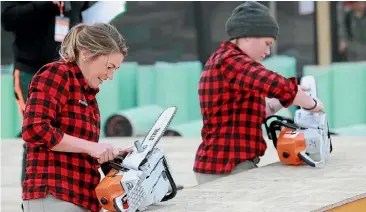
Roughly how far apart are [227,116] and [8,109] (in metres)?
A: 5.76

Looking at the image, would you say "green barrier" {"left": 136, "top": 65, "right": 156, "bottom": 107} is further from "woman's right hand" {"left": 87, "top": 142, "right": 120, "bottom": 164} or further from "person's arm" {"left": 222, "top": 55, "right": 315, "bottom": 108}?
"woman's right hand" {"left": 87, "top": 142, "right": 120, "bottom": 164}

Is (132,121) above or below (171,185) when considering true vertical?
below

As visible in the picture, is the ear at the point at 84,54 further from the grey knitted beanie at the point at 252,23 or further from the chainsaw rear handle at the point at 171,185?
the grey knitted beanie at the point at 252,23

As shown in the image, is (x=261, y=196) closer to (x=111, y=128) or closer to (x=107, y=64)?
(x=107, y=64)

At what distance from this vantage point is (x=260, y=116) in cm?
500

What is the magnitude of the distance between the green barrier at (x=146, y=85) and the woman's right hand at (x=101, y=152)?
249 inches

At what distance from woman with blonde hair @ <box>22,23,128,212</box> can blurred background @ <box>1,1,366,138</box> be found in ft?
18.5

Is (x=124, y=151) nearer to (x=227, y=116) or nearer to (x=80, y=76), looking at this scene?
(x=80, y=76)

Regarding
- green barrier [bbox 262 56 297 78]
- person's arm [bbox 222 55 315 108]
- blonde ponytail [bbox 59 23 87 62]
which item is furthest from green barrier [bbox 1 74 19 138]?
blonde ponytail [bbox 59 23 87 62]

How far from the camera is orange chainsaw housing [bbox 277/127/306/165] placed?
16.4ft

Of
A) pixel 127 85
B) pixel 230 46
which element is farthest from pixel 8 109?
pixel 230 46

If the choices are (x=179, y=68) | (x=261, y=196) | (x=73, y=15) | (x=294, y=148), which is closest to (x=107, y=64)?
(x=261, y=196)

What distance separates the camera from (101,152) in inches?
148

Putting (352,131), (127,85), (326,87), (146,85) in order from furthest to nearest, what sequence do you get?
(127,85) → (146,85) → (326,87) → (352,131)
